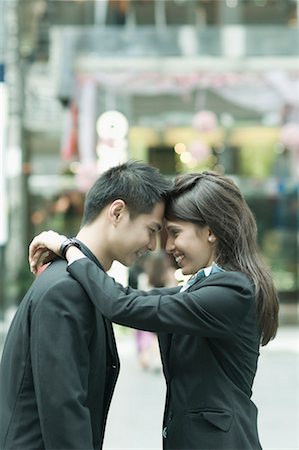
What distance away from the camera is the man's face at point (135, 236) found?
2.58m

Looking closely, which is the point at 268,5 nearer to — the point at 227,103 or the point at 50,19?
the point at 227,103

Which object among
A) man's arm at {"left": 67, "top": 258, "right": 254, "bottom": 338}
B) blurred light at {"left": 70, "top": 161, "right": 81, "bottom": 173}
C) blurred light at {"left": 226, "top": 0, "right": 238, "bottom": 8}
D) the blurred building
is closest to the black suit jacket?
man's arm at {"left": 67, "top": 258, "right": 254, "bottom": 338}

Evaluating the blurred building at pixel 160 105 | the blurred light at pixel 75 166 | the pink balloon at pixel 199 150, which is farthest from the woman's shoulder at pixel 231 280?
the pink balloon at pixel 199 150

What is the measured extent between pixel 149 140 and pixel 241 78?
1.69 m

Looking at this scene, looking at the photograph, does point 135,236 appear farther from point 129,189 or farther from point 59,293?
point 59,293

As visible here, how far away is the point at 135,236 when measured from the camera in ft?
8.48

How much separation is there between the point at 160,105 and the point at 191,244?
11159mm

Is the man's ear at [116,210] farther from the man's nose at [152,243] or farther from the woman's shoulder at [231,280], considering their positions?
the woman's shoulder at [231,280]

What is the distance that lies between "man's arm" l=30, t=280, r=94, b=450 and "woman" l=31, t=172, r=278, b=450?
0.39 feet

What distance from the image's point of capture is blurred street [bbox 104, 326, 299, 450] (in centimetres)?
620

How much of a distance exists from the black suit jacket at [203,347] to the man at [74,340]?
88mm

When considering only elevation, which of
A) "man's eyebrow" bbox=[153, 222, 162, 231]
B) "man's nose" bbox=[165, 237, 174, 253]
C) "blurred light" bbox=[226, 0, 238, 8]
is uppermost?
"blurred light" bbox=[226, 0, 238, 8]

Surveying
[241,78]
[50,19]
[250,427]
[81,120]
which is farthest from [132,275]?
[250,427]

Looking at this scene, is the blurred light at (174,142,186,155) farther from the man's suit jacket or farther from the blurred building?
the man's suit jacket
